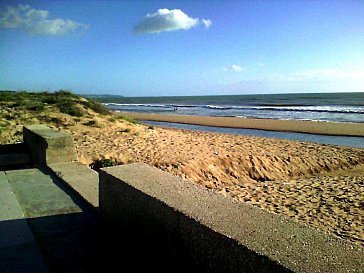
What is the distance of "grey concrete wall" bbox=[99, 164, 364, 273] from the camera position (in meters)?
1.55

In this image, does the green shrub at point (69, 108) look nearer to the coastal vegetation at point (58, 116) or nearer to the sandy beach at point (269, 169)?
the coastal vegetation at point (58, 116)

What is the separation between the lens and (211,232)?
1848mm

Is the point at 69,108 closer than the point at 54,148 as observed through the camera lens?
No

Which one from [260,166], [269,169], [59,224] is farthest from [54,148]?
[269,169]

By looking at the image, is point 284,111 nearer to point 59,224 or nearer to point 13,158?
point 13,158

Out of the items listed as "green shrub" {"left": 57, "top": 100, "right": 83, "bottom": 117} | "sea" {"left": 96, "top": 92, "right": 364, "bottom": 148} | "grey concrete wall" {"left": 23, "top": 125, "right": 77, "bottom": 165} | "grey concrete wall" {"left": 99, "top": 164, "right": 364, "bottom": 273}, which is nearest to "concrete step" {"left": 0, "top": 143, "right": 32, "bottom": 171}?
"grey concrete wall" {"left": 23, "top": 125, "right": 77, "bottom": 165}

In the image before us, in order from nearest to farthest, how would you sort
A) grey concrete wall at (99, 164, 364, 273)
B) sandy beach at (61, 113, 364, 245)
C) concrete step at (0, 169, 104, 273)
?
grey concrete wall at (99, 164, 364, 273)
concrete step at (0, 169, 104, 273)
sandy beach at (61, 113, 364, 245)

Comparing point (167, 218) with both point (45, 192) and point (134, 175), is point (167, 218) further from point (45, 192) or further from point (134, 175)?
point (45, 192)

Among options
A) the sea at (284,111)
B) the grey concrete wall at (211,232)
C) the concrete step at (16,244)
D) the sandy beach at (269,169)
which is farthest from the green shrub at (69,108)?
the grey concrete wall at (211,232)

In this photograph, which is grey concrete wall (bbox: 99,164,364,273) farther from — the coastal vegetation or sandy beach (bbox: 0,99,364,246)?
the coastal vegetation

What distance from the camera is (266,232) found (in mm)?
1824

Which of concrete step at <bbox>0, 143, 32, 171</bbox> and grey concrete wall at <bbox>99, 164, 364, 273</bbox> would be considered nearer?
grey concrete wall at <bbox>99, 164, 364, 273</bbox>

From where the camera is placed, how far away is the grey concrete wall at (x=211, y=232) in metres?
1.55

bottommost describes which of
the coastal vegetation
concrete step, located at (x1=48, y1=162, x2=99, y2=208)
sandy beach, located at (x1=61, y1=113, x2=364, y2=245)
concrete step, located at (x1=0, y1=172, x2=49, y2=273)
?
sandy beach, located at (x1=61, y1=113, x2=364, y2=245)
